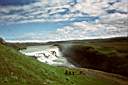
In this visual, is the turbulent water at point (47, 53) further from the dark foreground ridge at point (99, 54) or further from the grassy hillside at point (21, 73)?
the grassy hillside at point (21, 73)

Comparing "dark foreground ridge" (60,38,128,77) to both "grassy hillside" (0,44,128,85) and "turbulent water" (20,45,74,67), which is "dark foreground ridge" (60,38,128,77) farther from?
"grassy hillside" (0,44,128,85)

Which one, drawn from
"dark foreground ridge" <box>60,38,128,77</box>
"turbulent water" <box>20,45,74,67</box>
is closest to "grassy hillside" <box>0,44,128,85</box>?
"turbulent water" <box>20,45,74,67</box>

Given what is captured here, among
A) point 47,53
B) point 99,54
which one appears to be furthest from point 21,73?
point 99,54

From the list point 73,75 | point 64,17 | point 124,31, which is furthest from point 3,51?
point 124,31

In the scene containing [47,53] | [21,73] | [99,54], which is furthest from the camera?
[99,54]

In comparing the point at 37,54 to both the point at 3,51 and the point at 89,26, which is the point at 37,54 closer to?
the point at 89,26

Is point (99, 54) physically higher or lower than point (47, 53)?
lower

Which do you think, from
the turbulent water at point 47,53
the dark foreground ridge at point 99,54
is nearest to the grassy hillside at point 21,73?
the turbulent water at point 47,53

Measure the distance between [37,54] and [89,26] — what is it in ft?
26.8

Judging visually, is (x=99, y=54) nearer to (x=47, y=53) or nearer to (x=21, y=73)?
(x=47, y=53)

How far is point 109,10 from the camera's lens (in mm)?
49969

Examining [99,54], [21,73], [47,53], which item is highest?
[21,73]

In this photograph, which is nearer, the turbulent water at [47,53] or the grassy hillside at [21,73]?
the grassy hillside at [21,73]

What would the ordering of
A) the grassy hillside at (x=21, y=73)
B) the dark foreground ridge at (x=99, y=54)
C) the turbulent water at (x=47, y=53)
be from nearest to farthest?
the grassy hillside at (x=21, y=73)
the turbulent water at (x=47, y=53)
the dark foreground ridge at (x=99, y=54)
